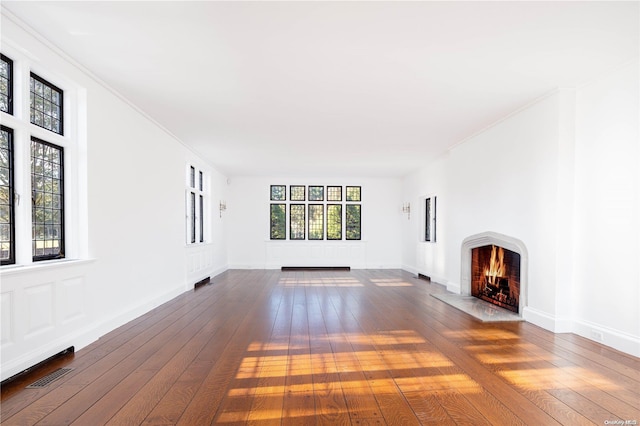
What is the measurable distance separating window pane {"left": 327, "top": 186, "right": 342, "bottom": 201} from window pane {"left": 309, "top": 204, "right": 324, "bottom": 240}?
42 cm

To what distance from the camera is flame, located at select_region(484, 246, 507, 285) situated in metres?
6.01

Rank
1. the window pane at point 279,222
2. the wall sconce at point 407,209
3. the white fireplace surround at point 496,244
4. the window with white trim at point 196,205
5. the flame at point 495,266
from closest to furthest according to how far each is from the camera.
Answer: the white fireplace surround at point 496,244 < the flame at point 495,266 < the window with white trim at point 196,205 < the wall sconce at point 407,209 < the window pane at point 279,222

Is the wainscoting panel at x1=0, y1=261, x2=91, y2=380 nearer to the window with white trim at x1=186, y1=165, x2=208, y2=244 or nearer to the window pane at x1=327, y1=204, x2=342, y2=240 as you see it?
the window with white trim at x1=186, y1=165, x2=208, y2=244

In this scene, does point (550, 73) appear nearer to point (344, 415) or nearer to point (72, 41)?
point (344, 415)

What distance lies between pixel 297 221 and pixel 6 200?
9.03 m

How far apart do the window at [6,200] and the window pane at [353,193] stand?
9.55 m

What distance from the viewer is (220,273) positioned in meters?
10.4

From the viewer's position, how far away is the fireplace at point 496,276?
5633 millimetres

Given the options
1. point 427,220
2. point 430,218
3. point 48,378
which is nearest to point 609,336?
point 48,378

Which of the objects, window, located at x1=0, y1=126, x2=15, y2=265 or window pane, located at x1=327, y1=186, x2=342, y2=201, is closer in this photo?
window, located at x1=0, y1=126, x2=15, y2=265

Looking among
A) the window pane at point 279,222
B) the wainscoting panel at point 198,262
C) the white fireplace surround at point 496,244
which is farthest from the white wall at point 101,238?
the white fireplace surround at point 496,244

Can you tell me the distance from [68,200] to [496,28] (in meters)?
4.30

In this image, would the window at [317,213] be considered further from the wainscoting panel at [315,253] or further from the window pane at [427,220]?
the window pane at [427,220]

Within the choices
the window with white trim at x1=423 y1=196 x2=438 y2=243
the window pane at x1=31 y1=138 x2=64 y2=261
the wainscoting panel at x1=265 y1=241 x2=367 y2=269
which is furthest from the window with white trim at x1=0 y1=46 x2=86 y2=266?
the wainscoting panel at x1=265 y1=241 x2=367 y2=269
